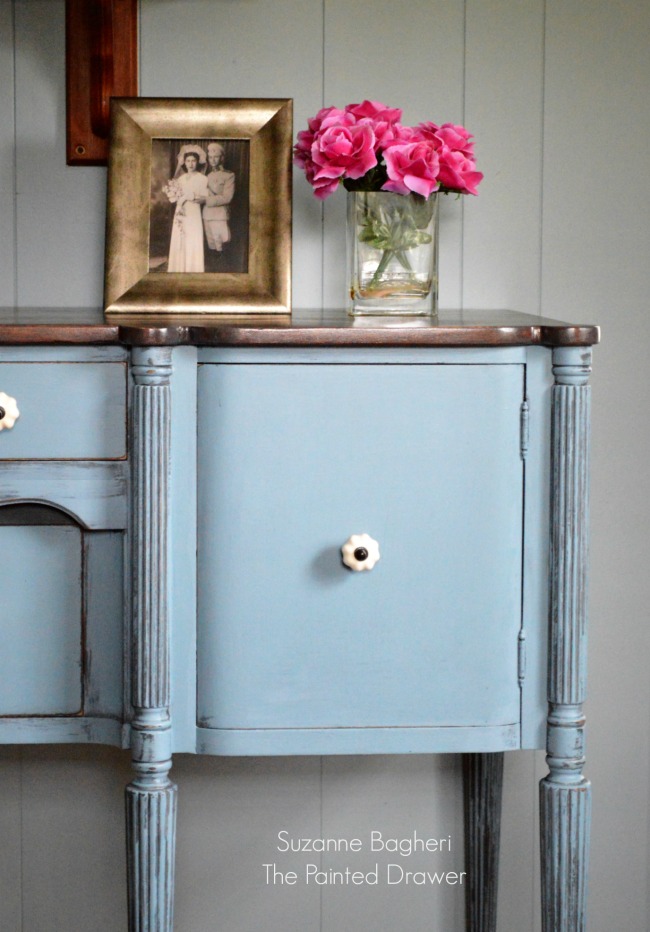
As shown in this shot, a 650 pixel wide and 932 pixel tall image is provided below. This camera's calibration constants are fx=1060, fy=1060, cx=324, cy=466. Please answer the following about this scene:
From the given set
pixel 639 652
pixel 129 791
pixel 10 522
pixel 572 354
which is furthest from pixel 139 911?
pixel 639 652

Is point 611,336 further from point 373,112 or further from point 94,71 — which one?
point 94,71

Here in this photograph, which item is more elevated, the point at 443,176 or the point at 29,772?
the point at 443,176

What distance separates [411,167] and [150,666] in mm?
666

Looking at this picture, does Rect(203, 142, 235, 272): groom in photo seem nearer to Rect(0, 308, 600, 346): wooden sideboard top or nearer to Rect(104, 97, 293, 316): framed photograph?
Rect(104, 97, 293, 316): framed photograph

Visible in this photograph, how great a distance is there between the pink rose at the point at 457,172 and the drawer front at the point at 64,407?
50 cm

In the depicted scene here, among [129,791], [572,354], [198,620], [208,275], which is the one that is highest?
[208,275]

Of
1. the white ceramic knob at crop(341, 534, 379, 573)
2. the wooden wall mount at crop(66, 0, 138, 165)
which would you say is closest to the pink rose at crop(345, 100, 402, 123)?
the wooden wall mount at crop(66, 0, 138, 165)

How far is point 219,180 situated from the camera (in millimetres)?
1455

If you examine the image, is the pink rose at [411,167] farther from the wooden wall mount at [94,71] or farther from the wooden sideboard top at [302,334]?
the wooden wall mount at [94,71]

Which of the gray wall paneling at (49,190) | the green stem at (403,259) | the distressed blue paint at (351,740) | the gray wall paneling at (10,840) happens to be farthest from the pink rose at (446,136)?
the gray wall paneling at (10,840)

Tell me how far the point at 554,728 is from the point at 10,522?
64 centimetres

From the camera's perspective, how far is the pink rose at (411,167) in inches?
50.7

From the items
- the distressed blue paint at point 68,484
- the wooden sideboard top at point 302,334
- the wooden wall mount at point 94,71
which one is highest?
the wooden wall mount at point 94,71

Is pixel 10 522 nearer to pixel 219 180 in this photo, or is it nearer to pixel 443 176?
pixel 219 180
